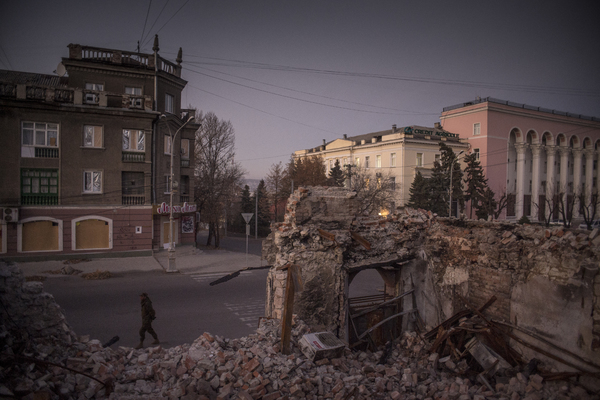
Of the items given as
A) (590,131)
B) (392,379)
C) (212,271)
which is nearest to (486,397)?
(392,379)

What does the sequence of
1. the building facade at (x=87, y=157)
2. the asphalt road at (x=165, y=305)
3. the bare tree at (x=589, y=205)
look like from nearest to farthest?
the asphalt road at (x=165, y=305)
the building facade at (x=87, y=157)
the bare tree at (x=589, y=205)

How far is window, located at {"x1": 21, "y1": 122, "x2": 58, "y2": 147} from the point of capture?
65.7ft

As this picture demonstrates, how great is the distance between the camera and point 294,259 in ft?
25.6

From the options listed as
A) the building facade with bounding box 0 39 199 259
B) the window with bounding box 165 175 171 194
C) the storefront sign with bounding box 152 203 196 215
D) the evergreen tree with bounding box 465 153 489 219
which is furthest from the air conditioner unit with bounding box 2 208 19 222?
the evergreen tree with bounding box 465 153 489 219

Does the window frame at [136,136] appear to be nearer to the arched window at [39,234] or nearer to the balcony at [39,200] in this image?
the balcony at [39,200]

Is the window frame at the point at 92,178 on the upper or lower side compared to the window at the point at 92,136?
lower

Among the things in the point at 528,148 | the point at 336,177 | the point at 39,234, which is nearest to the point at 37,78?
the point at 39,234

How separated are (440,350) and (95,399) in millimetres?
6566

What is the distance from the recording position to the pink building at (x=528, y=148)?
144 ft

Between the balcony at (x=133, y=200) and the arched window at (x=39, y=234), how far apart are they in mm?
3514

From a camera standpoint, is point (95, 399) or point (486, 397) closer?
point (95, 399)

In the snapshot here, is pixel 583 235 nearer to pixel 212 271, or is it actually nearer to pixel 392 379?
pixel 392 379

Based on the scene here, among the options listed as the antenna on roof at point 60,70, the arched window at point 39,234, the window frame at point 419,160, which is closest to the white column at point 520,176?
the window frame at point 419,160

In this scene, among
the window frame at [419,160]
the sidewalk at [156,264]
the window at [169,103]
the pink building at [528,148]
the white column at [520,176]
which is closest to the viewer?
the sidewalk at [156,264]
